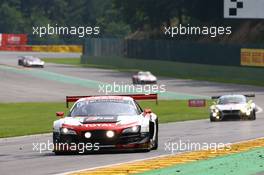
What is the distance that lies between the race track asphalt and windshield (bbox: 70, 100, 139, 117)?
3.12 feet

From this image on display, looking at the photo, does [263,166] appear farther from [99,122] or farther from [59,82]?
[59,82]

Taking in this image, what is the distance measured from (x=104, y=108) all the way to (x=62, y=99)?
36688mm

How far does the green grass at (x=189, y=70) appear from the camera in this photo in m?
73.4

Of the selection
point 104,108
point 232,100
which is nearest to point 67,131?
point 104,108

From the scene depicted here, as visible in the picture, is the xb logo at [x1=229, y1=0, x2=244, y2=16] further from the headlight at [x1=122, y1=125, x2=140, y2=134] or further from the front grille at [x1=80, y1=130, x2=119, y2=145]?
the front grille at [x1=80, y1=130, x2=119, y2=145]

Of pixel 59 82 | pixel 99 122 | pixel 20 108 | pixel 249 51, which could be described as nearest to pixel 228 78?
pixel 249 51

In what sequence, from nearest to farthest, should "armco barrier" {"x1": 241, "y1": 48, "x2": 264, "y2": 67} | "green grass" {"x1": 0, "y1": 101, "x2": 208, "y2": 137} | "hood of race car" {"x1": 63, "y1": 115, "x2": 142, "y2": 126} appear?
1. "hood of race car" {"x1": 63, "y1": 115, "x2": 142, "y2": 126}
2. "green grass" {"x1": 0, "y1": 101, "x2": 208, "y2": 137}
3. "armco barrier" {"x1": 241, "y1": 48, "x2": 264, "y2": 67}

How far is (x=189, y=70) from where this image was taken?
83750 mm

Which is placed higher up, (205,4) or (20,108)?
(205,4)

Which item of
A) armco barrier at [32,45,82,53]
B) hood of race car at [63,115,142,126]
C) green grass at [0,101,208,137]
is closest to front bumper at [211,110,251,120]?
green grass at [0,101,208,137]

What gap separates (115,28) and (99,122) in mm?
122655

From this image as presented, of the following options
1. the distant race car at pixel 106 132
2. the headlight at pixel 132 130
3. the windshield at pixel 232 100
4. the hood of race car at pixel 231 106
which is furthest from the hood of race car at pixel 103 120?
the windshield at pixel 232 100

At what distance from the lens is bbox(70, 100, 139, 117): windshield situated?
779 inches

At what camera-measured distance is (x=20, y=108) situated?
1911 inches
